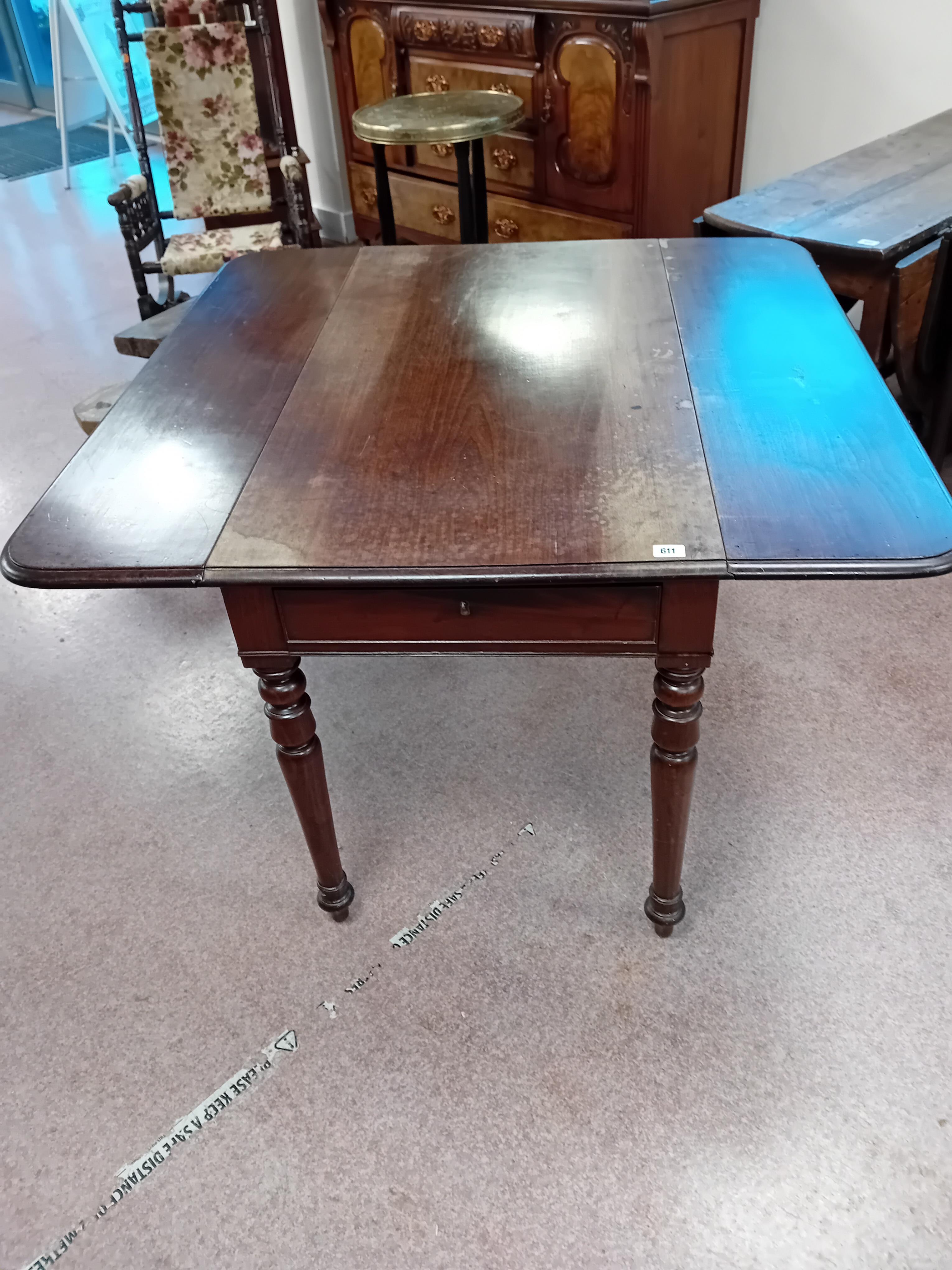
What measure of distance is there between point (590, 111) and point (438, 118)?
446 mm

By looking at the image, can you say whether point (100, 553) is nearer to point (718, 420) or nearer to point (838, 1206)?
point (718, 420)

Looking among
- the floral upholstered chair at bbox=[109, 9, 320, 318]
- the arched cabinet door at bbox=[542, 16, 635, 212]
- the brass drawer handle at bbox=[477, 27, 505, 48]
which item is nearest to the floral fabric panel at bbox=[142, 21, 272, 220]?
the floral upholstered chair at bbox=[109, 9, 320, 318]

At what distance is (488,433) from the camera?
122 cm

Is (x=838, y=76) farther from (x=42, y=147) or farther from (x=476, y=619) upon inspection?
(x=42, y=147)

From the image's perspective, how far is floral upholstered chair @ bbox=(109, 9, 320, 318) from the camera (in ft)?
9.02

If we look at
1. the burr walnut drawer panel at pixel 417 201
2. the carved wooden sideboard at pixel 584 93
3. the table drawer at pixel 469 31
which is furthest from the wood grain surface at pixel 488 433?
the burr walnut drawer panel at pixel 417 201

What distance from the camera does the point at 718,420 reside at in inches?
47.0

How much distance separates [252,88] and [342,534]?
8.06 ft

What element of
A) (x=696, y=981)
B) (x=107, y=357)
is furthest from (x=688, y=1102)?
(x=107, y=357)

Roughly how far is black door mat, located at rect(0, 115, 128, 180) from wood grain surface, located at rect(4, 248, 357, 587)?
4409 mm

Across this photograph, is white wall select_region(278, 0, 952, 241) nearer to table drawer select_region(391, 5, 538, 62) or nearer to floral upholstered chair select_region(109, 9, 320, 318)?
table drawer select_region(391, 5, 538, 62)

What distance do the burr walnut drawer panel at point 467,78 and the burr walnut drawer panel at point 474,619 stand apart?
7.40ft

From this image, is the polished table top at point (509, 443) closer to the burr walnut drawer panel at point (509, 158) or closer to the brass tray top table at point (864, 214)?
the brass tray top table at point (864, 214)

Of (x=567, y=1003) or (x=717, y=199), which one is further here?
(x=717, y=199)
